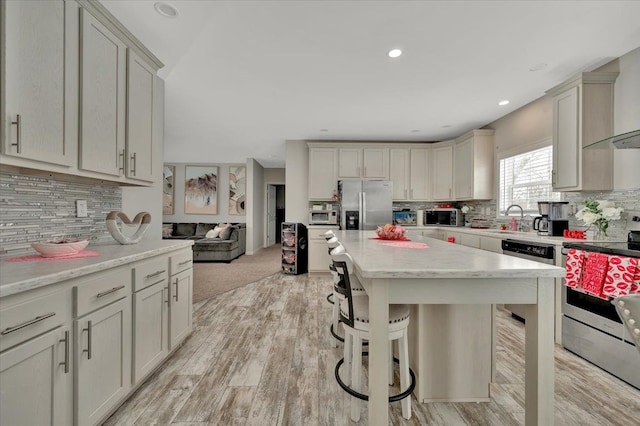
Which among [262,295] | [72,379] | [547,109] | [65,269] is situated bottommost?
[262,295]

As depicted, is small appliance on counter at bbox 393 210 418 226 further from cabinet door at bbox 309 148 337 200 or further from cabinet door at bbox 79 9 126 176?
cabinet door at bbox 79 9 126 176

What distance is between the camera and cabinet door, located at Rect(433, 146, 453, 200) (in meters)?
5.09

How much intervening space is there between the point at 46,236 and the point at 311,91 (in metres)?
2.78

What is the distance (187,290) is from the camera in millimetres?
2322

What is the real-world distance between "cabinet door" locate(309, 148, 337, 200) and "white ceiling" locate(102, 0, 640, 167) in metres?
0.95

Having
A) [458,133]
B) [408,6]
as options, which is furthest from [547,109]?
[408,6]

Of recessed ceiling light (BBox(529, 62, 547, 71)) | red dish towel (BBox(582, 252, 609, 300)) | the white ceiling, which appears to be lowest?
red dish towel (BBox(582, 252, 609, 300))

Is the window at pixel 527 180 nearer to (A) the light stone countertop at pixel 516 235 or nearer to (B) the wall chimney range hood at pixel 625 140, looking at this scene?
(A) the light stone countertop at pixel 516 235

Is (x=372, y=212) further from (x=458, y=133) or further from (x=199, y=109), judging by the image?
(x=199, y=109)

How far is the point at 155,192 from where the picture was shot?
104 inches

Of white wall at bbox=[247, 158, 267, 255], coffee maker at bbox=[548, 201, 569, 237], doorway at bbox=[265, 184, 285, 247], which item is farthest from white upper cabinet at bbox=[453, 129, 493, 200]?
doorway at bbox=[265, 184, 285, 247]

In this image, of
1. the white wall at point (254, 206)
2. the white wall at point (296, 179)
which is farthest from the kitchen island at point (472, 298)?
the white wall at point (254, 206)

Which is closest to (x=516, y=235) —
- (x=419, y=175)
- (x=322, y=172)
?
(x=419, y=175)

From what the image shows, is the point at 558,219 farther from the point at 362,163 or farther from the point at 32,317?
the point at 32,317
